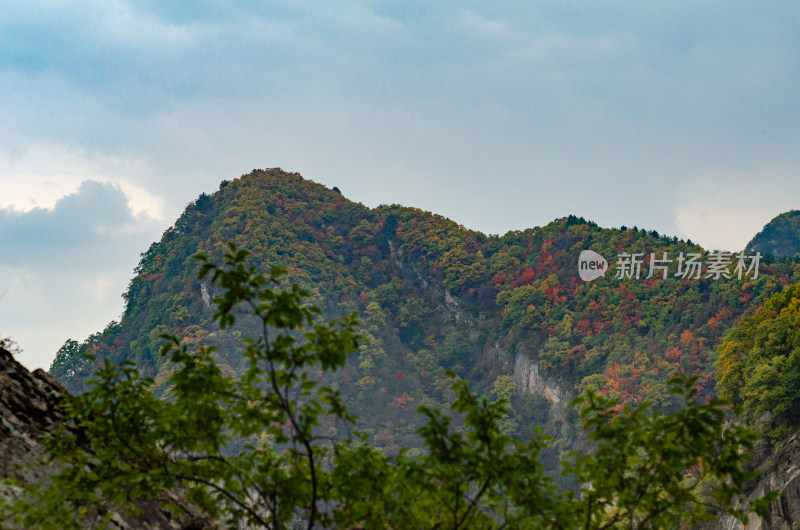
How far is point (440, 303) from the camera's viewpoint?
81.2 meters

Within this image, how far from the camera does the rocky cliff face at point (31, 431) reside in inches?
268

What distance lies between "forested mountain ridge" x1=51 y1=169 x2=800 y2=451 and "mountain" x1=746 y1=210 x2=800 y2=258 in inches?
1461

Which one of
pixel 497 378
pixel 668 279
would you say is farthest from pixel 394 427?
pixel 668 279

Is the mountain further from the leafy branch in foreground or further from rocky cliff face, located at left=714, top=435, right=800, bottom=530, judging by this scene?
the leafy branch in foreground

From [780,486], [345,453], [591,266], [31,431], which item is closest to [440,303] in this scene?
[591,266]

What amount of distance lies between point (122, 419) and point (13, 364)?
3.09m

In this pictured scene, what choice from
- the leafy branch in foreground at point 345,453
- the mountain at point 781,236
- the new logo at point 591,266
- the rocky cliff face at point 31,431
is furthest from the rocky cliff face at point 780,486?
the mountain at point 781,236

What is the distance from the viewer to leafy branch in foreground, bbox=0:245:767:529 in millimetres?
4363

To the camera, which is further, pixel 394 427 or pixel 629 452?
pixel 394 427

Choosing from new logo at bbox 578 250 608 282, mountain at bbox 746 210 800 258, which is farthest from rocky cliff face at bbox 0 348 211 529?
mountain at bbox 746 210 800 258

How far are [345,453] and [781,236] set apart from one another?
102793 millimetres

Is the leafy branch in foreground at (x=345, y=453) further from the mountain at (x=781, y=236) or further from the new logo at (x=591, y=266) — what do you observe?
the mountain at (x=781, y=236)

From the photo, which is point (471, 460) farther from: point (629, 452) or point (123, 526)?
point (123, 526)

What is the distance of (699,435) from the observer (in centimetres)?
430
